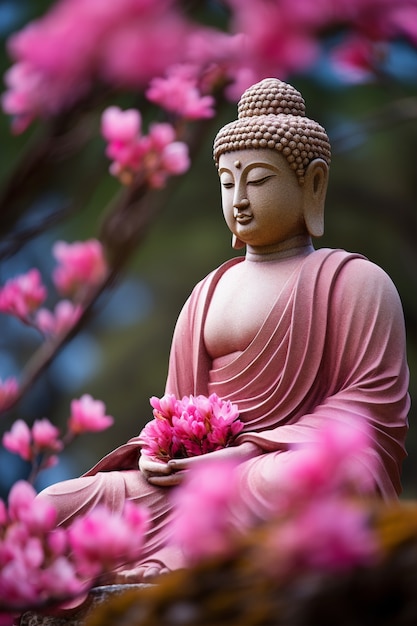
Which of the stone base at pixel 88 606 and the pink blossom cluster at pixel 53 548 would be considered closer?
the pink blossom cluster at pixel 53 548

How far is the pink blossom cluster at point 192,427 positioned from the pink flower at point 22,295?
2.28 feet

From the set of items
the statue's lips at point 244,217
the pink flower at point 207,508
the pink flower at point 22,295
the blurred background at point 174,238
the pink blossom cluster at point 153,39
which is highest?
the pink blossom cluster at point 153,39

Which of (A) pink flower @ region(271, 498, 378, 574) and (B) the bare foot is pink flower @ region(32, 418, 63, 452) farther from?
(A) pink flower @ region(271, 498, 378, 574)

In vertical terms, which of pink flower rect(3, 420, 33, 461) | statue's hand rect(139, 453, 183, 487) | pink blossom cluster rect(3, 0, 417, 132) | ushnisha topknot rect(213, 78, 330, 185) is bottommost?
statue's hand rect(139, 453, 183, 487)

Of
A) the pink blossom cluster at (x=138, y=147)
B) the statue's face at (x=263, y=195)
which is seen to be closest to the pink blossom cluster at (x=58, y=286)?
the pink blossom cluster at (x=138, y=147)

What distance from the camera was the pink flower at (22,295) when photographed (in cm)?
240

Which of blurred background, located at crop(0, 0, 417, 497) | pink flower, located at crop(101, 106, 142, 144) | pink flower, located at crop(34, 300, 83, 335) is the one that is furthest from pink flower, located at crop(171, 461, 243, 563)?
blurred background, located at crop(0, 0, 417, 497)

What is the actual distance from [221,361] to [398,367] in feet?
1.71

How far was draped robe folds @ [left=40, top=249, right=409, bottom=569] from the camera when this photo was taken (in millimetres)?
2992

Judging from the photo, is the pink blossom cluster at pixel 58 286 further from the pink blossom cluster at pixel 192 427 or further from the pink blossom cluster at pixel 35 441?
the pink blossom cluster at pixel 192 427

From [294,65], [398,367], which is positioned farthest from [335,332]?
[294,65]

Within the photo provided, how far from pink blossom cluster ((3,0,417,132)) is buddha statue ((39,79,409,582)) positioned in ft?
5.31

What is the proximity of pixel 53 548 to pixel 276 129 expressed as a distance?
1516 mm

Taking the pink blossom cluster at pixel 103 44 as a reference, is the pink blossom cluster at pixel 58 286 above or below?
below
